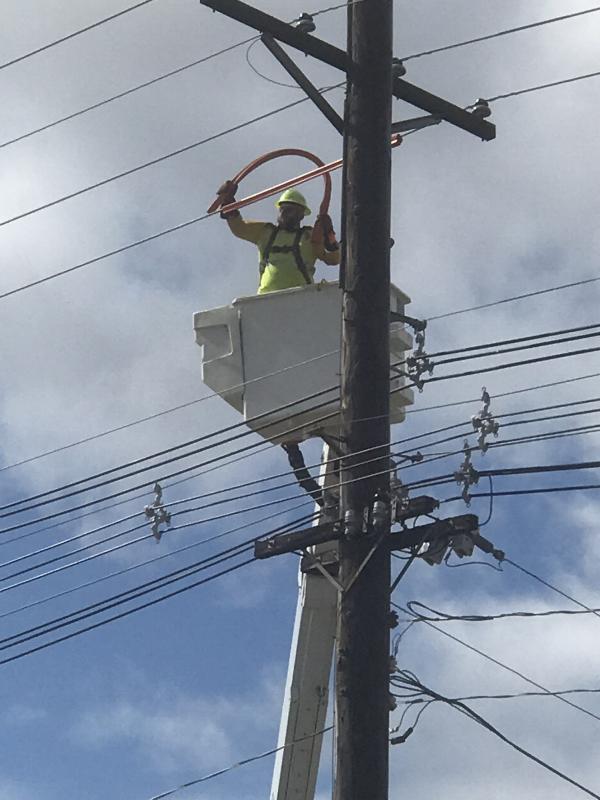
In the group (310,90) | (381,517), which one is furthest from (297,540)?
(310,90)

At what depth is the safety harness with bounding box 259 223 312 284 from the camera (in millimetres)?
14031

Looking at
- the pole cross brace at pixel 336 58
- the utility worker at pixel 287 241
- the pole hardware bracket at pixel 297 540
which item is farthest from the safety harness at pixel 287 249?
the pole hardware bracket at pixel 297 540

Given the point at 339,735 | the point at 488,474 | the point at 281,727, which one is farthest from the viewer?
the point at 281,727

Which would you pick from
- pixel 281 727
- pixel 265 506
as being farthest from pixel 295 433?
pixel 281 727

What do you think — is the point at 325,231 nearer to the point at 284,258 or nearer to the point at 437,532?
the point at 284,258

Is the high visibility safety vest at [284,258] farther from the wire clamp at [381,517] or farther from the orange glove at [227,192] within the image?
the wire clamp at [381,517]

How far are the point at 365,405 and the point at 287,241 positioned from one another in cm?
308

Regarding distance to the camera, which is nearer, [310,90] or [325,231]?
[310,90]

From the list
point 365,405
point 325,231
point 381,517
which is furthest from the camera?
point 325,231

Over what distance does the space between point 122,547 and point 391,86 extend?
376 centimetres

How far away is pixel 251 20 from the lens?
12234 millimetres

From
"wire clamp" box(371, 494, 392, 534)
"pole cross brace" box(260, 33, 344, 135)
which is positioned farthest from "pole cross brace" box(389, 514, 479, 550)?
"pole cross brace" box(260, 33, 344, 135)

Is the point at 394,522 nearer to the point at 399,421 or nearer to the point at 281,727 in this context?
the point at 399,421

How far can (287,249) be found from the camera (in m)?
14.2
